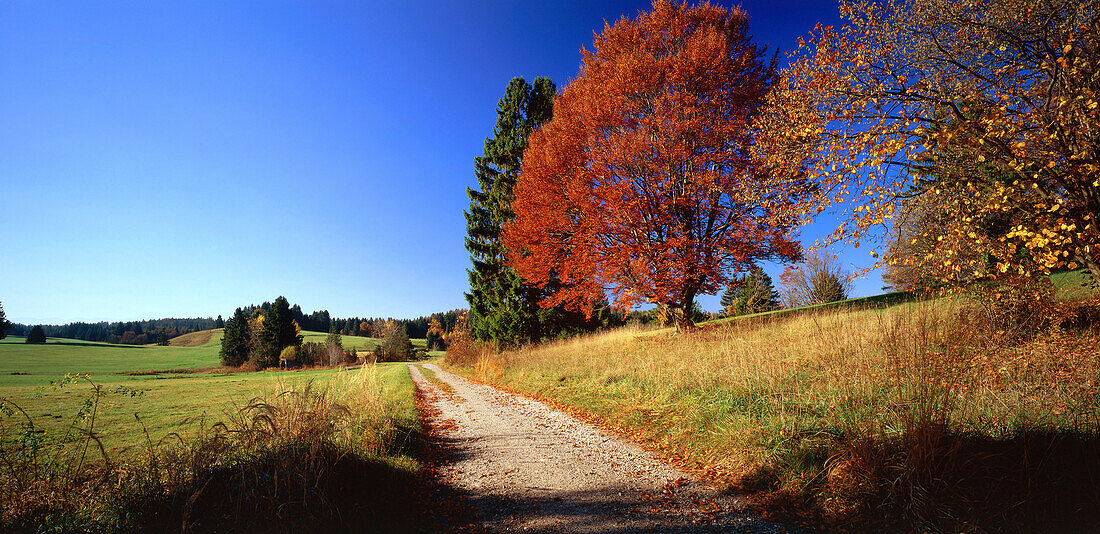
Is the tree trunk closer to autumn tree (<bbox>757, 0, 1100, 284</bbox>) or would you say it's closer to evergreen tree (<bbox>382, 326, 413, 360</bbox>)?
autumn tree (<bbox>757, 0, 1100, 284</bbox>)

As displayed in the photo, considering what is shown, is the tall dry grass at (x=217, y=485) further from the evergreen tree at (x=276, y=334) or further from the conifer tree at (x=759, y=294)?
the evergreen tree at (x=276, y=334)

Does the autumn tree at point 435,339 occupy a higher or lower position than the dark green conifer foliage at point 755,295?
lower

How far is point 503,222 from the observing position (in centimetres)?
2123

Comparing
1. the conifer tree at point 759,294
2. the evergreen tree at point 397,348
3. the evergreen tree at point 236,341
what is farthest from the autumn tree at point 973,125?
the evergreen tree at point 236,341

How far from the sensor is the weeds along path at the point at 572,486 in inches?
137

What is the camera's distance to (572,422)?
751cm

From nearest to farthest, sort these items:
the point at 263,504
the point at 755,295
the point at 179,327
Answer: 1. the point at 263,504
2. the point at 755,295
3. the point at 179,327

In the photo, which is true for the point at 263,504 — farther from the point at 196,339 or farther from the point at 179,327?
the point at 179,327

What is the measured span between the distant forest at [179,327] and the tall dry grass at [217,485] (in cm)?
8129

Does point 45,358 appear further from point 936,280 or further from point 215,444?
point 936,280

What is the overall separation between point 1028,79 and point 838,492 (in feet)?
25.3

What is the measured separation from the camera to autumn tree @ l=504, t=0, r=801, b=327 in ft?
38.3

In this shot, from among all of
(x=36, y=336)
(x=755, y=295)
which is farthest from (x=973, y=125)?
(x=36, y=336)

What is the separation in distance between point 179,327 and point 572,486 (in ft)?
508
